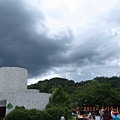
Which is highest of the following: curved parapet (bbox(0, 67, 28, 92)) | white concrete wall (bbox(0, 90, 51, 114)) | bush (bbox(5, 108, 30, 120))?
curved parapet (bbox(0, 67, 28, 92))

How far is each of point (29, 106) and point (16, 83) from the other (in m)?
4.49

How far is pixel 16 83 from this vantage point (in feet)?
113

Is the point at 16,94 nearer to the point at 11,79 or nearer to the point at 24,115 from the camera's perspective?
the point at 11,79

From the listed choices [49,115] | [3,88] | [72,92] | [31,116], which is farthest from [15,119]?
[72,92]

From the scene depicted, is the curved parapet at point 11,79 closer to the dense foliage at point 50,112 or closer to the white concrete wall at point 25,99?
the white concrete wall at point 25,99

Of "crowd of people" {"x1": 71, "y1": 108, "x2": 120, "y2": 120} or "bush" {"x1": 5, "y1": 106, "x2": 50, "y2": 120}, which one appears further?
"bush" {"x1": 5, "y1": 106, "x2": 50, "y2": 120}

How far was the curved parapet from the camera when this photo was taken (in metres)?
33.8

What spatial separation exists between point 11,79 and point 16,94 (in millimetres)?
3759

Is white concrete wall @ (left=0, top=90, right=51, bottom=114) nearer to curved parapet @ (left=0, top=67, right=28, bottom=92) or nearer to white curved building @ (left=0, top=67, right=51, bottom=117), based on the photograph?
white curved building @ (left=0, top=67, right=51, bottom=117)

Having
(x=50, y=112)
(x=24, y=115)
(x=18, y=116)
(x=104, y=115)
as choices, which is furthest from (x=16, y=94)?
(x=104, y=115)

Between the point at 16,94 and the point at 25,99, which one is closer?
the point at 16,94

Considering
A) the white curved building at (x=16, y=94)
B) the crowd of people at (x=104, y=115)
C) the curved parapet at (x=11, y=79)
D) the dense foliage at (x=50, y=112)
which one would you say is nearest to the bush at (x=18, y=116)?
the dense foliage at (x=50, y=112)

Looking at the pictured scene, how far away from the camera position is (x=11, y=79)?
34094 millimetres

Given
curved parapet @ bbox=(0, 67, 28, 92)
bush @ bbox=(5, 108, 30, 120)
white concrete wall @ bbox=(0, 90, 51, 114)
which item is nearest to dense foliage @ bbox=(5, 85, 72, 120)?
bush @ bbox=(5, 108, 30, 120)
